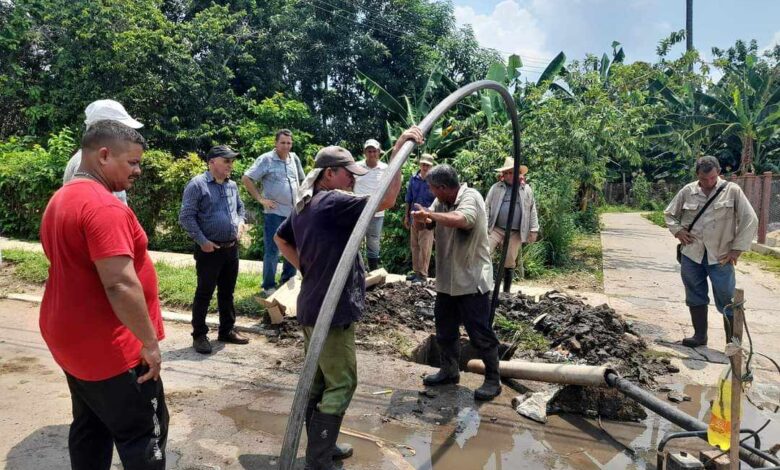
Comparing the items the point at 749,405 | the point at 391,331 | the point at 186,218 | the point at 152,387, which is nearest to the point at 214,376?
the point at 186,218

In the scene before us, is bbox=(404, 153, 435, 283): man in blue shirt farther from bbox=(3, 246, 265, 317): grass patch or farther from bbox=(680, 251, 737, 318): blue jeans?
bbox=(680, 251, 737, 318): blue jeans

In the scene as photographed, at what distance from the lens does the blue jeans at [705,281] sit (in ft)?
19.1

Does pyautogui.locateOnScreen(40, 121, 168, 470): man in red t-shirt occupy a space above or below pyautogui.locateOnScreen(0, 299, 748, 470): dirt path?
above

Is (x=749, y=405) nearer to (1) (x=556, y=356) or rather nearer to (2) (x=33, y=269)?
(1) (x=556, y=356)

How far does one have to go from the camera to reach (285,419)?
413cm

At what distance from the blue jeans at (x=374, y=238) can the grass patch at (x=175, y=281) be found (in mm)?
1637

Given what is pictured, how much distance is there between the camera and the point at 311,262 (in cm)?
330

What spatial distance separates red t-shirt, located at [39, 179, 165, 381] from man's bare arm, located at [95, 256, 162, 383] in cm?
4

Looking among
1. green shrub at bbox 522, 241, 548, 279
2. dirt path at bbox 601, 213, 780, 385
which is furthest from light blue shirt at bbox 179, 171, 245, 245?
green shrub at bbox 522, 241, 548, 279

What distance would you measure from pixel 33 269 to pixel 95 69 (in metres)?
11.0

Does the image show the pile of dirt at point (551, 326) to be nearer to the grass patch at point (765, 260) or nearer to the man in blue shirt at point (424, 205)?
the man in blue shirt at point (424, 205)

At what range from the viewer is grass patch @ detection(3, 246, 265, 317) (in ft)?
21.9

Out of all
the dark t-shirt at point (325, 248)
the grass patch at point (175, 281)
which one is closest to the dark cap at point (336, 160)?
the dark t-shirt at point (325, 248)

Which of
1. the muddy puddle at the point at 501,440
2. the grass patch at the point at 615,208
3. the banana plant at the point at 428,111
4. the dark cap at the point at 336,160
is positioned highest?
the banana plant at the point at 428,111
